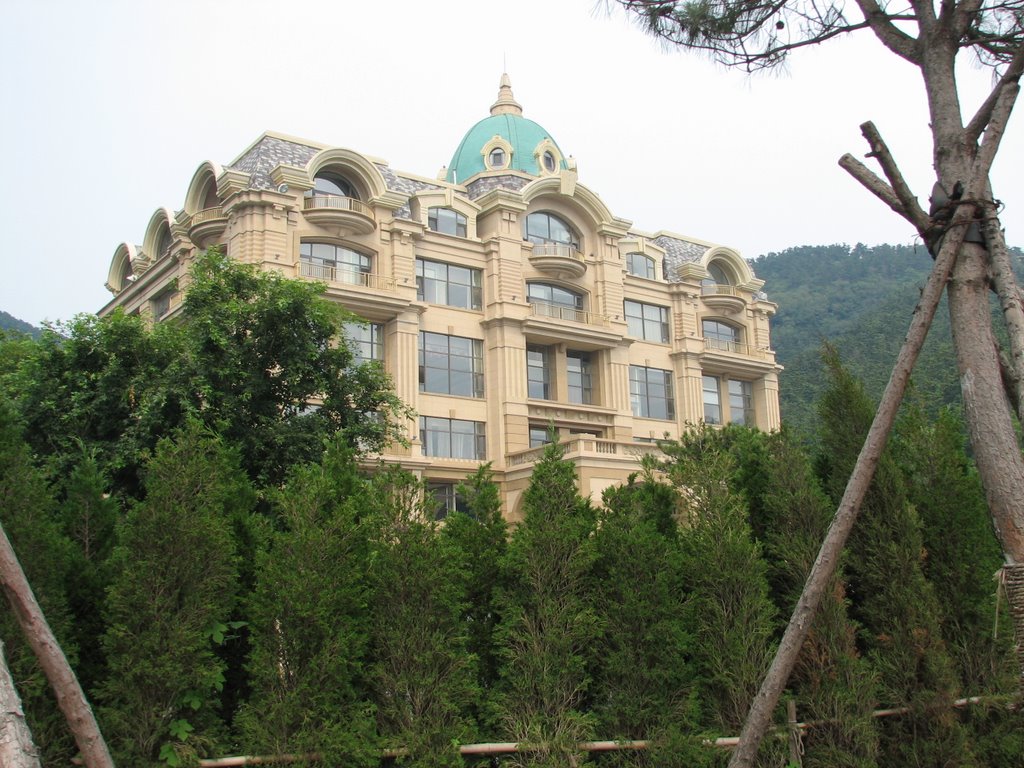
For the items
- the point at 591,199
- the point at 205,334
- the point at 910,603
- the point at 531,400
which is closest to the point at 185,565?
the point at 910,603

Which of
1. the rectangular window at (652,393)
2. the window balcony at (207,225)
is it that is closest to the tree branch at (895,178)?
the window balcony at (207,225)

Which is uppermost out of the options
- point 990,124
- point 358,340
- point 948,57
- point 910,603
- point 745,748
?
point 358,340

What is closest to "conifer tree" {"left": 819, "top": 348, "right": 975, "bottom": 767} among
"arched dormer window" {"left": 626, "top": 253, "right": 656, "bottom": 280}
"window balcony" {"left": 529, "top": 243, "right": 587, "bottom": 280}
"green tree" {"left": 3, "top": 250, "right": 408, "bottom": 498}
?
"green tree" {"left": 3, "top": 250, "right": 408, "bottom": 498}

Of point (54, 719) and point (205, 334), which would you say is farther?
point (205, 334)

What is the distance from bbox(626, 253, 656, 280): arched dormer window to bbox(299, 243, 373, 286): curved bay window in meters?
11.7

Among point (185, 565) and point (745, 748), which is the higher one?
point (185, 565)

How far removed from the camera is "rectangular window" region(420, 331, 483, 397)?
3111cm

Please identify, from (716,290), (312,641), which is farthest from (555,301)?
(312,641)

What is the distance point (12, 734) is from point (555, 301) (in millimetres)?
29703

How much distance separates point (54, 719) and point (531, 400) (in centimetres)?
2534

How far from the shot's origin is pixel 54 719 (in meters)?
7.43

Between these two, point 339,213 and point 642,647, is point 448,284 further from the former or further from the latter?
point 642,647

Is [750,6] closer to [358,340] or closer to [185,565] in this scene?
[185,565]

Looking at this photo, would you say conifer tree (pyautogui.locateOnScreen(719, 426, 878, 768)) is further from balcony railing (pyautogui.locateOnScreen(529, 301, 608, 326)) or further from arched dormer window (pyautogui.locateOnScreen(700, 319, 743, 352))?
arched dormer window (pyautogui.locateOnScreen(700, 319, 743, 352))
